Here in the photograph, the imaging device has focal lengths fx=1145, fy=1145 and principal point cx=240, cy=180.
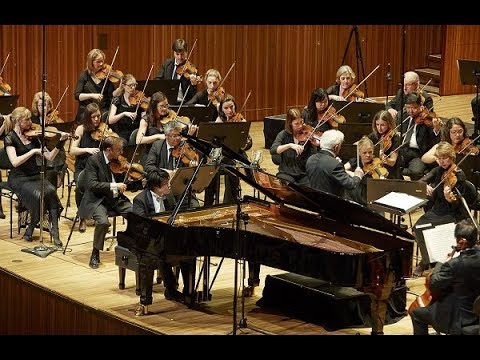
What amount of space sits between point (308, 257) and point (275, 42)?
809cm

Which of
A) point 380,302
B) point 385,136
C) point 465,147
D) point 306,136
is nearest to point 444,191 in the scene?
point 465,147

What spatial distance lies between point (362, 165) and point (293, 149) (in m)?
0.77

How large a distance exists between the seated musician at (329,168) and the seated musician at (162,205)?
1165 millimetres

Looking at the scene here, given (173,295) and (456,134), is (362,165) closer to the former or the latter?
(456,134)

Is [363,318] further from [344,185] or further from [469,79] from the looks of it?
[469,79]

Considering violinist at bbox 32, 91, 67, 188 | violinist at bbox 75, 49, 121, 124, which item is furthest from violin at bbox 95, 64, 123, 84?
violinist at bbox 32, 91, 67, 188

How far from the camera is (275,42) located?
15.3 m

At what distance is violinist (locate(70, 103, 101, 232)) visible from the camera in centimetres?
995

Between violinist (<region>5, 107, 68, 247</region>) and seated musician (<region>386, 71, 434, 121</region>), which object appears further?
seated musician (<region>386, 71, 434, 121</region>)

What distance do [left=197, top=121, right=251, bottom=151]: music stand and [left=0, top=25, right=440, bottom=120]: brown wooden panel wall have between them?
425 cm

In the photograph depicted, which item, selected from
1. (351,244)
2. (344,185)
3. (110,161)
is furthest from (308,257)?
(110,161)

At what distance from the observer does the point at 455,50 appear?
16.2 metres

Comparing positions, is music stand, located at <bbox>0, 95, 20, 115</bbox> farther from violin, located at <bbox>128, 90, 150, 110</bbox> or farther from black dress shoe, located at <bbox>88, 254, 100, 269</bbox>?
black dress shoe, located at <bbox>88, 254, 100, 269</bbox>

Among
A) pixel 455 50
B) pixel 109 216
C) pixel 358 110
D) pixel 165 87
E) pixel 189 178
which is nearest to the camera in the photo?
pixel 189 178
